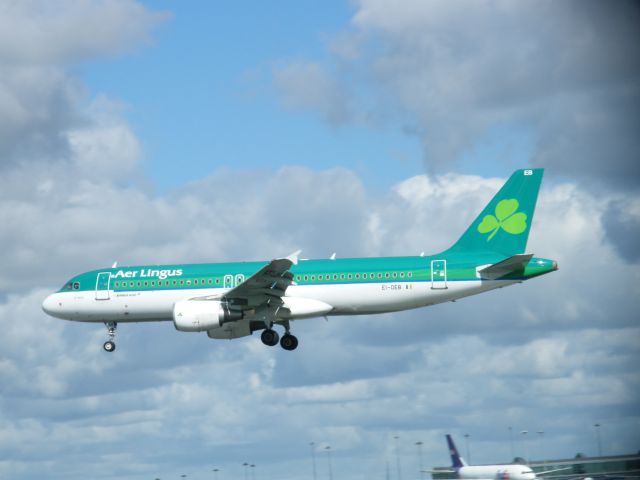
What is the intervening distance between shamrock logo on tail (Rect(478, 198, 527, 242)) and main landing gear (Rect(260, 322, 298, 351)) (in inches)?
502

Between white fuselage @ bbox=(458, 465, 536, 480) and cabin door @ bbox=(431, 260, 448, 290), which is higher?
cabin door @ bbox=(431, 260, 448, 290)

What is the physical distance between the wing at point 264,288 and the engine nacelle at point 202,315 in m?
0.50

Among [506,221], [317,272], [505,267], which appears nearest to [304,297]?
[317,272]

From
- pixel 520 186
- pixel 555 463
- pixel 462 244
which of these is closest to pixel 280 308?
pixel 462 244

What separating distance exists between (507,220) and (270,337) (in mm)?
15661

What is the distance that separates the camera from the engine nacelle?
5562 cm

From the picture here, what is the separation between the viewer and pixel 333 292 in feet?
185

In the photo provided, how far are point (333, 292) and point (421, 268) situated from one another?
509cm

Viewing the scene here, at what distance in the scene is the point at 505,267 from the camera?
54594 millimetres

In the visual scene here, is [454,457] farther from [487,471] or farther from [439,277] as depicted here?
[439,277]

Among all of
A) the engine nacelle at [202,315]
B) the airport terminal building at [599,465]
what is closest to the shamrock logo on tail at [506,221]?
the engine nacelle at [202,315]

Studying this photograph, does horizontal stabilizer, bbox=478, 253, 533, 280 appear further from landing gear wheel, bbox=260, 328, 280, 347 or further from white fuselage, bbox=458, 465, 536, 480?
white fuselage, bbox=458, 465, 536, 480

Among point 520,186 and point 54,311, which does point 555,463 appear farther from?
point 54,311

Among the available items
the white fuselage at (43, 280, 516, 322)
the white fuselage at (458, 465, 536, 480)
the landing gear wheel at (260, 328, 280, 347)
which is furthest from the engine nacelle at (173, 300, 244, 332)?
the white fuselage at (458, 465, 536, 480)
